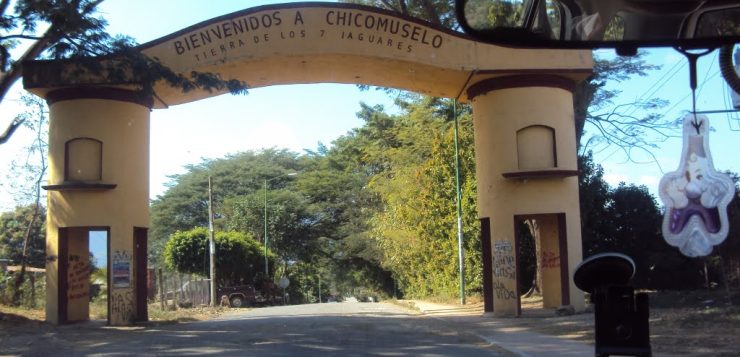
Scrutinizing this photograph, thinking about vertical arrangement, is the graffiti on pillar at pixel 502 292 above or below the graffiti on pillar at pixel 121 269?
below

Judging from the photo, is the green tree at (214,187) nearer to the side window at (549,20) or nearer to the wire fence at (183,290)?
the wire fence at (183,290)

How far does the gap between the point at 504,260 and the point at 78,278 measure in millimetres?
13153

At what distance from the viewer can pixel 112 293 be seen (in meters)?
20.6

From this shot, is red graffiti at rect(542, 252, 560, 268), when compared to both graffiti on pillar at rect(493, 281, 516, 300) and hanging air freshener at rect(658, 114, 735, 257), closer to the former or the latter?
graffiti on pillar at rect(493, 281, 516, 300)

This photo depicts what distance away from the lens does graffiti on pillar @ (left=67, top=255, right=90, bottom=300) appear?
21.9 m

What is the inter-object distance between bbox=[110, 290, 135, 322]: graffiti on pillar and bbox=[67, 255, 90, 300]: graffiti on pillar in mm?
2078

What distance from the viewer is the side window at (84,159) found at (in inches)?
825

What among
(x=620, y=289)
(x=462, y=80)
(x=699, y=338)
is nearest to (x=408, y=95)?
(x=462, y=80)

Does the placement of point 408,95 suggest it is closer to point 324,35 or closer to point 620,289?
point 324,35

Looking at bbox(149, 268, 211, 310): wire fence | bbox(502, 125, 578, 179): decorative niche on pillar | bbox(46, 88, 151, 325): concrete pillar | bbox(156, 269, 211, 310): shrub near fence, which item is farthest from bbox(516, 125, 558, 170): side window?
Answer: bbox(156, 269, 211, 310): shrub near fence

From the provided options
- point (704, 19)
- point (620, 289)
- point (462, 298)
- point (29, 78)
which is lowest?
point (462, 298)

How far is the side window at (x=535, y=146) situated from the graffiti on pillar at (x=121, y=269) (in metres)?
12.1

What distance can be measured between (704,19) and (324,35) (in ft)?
58.0

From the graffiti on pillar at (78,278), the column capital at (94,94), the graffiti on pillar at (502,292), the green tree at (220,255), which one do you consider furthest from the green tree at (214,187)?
the graffiti on pillar at (502,292)
